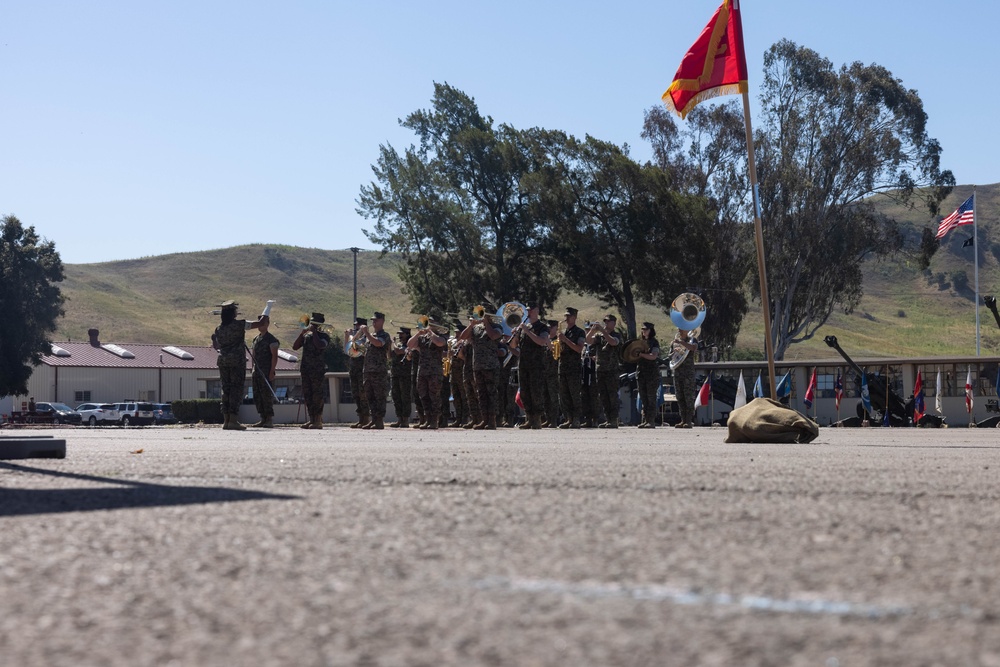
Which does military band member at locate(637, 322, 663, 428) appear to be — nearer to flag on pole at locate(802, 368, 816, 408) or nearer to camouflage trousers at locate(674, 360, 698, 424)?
camouflage trousers at locate(674, 360, 698, 424)

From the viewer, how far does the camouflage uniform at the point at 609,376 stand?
22.4m

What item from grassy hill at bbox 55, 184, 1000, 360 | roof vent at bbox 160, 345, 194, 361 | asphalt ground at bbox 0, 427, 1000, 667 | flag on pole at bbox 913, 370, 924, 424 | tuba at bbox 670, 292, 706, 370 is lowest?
asphalt ground at bbox 0, 427, 1000, 667

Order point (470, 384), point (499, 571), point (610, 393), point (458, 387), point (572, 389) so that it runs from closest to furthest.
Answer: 1. point (499, 571)
2. point (572, 389)
3. point (470, 384)
4. point (610, 393)
5. point (458, 387)

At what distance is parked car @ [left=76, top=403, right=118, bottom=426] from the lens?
60188 mm

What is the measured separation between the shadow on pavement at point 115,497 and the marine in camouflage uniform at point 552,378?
16049 mm

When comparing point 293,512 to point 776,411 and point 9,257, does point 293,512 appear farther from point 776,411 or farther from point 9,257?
point 9,257

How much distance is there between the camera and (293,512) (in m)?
4.93

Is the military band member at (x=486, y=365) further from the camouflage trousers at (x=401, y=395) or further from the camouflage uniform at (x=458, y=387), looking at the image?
the camouflage trousers at (x=401, y=395)

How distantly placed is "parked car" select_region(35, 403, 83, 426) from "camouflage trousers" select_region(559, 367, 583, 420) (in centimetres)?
3667


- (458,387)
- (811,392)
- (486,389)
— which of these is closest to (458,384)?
(458,387)

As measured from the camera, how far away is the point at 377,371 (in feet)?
72.6

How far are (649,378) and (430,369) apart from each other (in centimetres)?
397

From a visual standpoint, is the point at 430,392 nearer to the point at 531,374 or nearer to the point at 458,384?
the point at 531,374

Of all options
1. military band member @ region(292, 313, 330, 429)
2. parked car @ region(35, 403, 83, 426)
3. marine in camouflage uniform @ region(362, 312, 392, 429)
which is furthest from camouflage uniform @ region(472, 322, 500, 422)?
parked car @ region(35, 403, 83, 426)
